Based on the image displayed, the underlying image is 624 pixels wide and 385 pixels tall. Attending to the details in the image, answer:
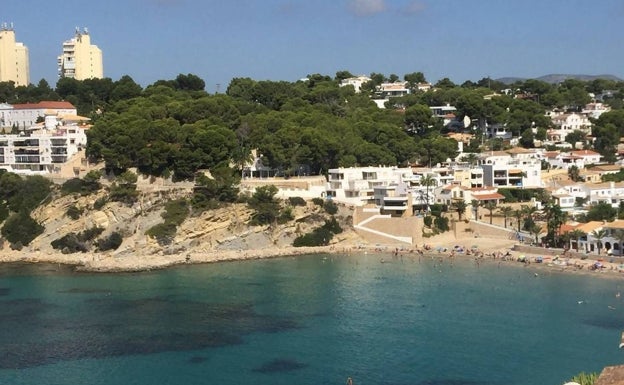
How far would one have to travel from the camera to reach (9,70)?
6175cm

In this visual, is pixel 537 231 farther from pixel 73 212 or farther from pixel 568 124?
pixel 568 124

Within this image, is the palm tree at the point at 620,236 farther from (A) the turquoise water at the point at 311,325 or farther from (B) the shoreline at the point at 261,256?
(A) the turquoise water at the point at 311,325

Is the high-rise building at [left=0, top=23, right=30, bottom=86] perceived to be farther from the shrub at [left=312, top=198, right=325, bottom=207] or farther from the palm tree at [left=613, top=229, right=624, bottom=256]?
the palm tree at [left=613, top=229, right=624, bottom=256]

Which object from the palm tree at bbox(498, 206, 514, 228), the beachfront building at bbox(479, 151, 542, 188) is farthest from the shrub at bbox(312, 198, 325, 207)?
the beachfront building at bbox(479, 151, 542, 188)

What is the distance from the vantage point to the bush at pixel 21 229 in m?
34.7

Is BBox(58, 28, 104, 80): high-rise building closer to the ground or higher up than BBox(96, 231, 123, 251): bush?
higher up

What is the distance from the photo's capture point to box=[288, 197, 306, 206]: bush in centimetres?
3519

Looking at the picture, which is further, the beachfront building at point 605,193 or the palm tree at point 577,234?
the beachfront building at point 605,193

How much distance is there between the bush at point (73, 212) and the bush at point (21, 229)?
1286 mm

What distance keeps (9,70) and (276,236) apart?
36941 millimetres

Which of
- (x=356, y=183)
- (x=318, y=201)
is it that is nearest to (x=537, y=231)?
(x=356, y=183)

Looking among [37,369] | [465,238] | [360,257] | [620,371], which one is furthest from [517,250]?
[620,371]

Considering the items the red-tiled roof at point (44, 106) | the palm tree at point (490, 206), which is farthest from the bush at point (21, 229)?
the palm tree at point (490, 206)

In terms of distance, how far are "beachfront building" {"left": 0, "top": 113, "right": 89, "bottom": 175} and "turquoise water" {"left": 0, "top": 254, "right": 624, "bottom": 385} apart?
1258 centimetres
